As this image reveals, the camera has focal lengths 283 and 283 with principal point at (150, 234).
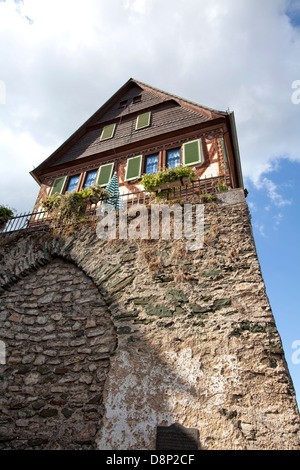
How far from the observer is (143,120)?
11.3 meters

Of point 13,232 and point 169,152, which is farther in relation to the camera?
point 169,152

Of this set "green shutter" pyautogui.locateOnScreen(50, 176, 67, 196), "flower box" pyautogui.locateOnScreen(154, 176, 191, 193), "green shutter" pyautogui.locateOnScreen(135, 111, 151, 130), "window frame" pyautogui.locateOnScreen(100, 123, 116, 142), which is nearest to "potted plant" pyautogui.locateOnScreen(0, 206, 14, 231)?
"green shutter" pyautogui.locateOnScreen(50, 176, 67, 196)

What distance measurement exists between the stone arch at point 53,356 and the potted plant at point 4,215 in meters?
2.21

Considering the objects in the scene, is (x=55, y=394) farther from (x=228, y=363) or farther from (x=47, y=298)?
(x=228, y=363)

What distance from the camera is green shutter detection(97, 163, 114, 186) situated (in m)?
9.85

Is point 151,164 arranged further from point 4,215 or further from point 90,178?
point 4,215

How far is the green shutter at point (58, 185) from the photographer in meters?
10.6

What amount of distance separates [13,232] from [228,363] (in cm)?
541

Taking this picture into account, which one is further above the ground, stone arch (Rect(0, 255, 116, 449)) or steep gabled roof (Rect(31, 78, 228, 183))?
steep gabled roof (Rect(31, 78, 228, 183))

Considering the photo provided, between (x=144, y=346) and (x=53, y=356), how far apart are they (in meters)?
1.61

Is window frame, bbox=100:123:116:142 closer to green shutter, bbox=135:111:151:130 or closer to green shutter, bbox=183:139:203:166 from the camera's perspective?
green shutter, bbox=135:111:151:130

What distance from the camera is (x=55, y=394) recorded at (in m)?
4.00

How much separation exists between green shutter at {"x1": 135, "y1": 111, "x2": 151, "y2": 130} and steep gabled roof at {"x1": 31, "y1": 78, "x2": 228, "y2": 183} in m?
0.43
